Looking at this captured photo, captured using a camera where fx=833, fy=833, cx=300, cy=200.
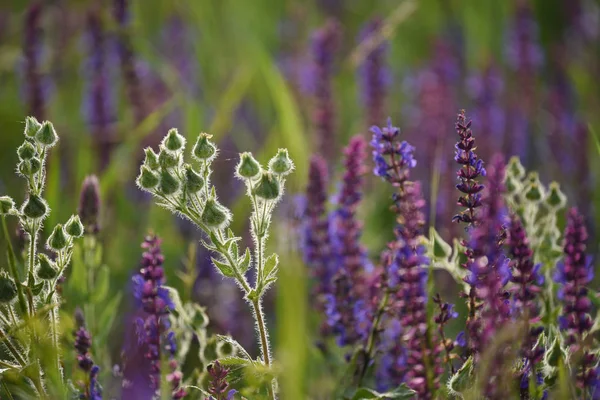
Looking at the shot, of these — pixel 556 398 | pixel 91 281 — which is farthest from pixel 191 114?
pixel 556 398

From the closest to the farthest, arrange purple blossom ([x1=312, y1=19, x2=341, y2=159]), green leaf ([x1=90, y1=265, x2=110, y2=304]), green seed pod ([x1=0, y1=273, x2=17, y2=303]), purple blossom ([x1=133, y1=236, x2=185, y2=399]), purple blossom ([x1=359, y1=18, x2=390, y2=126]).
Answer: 1. green seed pod ([x1=0, y1=273, x2=17, y2=303])
2. purple blossom ([x1=133, y1=236, x2=185, y2=399])
3. green leaf ([x1=90, y1=265, x2=110, y2=304])
4. purple blossom ([x1=312, y1=19, x2=341, y2=159])
5. purple blossom ([x1=359, y1=18, x2=390, y2=126])

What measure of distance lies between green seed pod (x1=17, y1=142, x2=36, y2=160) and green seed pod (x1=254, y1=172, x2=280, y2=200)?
0.43 metres

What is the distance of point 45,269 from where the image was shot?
1.49 metres

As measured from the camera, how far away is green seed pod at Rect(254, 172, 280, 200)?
150cm

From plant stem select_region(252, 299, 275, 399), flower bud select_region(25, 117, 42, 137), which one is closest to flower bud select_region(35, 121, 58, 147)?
flower bud select_region(25, 117, 42, 137)

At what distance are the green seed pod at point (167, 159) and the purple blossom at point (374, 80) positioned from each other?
2.49 m

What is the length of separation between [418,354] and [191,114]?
77.2 inches

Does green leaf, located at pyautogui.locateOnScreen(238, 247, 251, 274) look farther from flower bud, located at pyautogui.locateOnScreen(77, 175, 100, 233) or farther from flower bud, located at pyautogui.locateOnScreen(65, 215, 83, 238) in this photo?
flower bud, located at pyautogui.locateOnScreen(77, 175, 100, 233)

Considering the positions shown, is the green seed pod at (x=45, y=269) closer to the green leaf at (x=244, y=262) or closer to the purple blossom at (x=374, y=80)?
the green leaf at (x=244, y=262)

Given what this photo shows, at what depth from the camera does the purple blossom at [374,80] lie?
402 cm

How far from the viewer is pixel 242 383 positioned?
2051 millimetres

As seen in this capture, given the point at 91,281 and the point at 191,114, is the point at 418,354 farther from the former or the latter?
the point at 191,114

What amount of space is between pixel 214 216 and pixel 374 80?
2772mm

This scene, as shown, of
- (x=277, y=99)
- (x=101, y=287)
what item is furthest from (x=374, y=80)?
(x=101, y=287)
